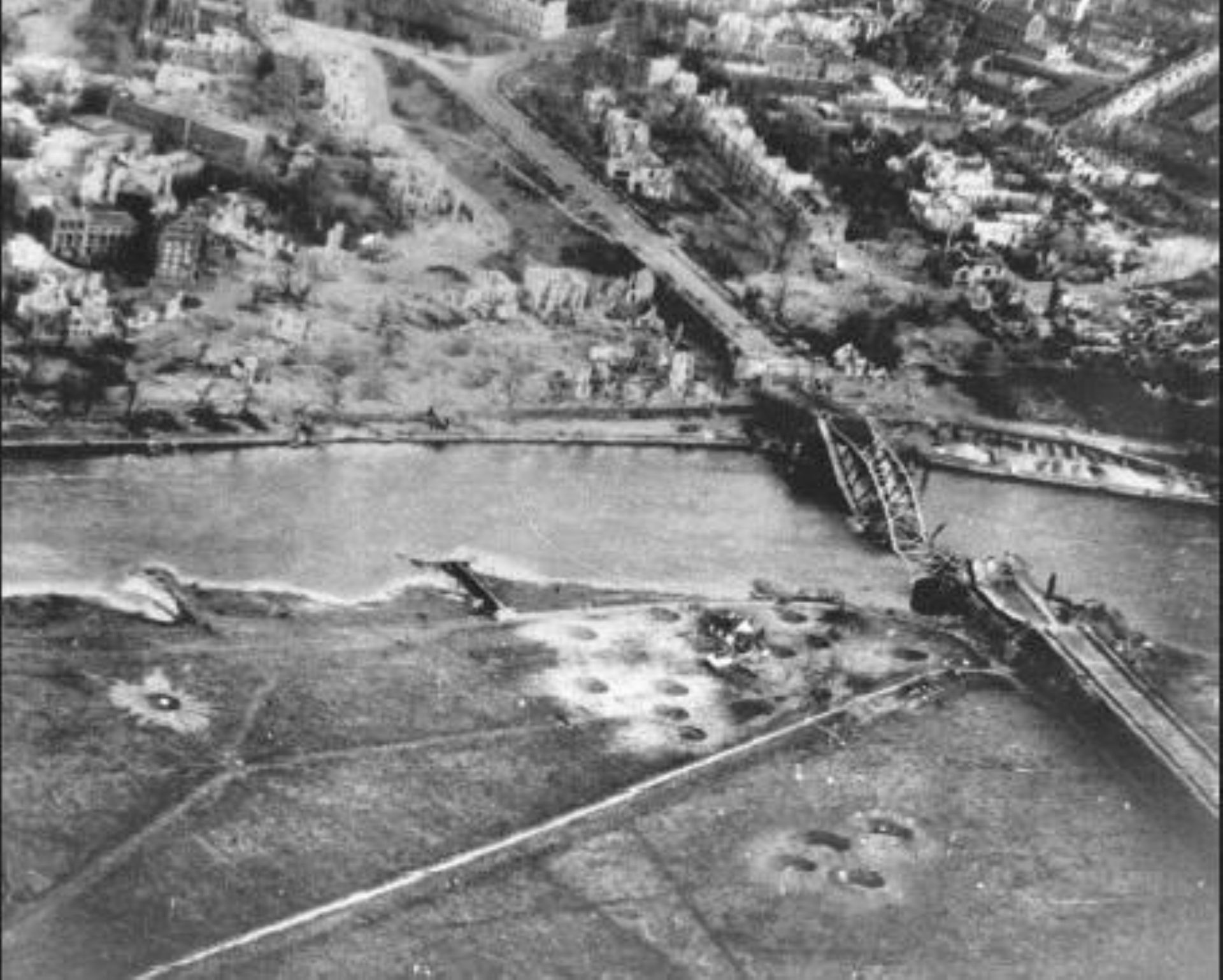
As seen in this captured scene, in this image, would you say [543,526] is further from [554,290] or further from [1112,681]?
[1112,681]

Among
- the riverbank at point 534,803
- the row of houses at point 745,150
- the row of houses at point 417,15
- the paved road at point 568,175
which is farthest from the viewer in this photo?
the row of houses at point 745,150

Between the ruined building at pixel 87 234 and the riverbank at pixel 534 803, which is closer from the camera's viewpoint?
the riverbank at pixel 534 803

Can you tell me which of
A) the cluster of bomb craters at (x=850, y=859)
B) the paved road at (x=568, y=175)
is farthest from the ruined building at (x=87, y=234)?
the cluster of bomb craters at (x=850, y=859)

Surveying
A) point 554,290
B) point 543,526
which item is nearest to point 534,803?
point 543,526

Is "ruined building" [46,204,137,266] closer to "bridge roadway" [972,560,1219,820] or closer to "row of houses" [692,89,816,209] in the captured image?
"row of houses" [692,89,816,209]

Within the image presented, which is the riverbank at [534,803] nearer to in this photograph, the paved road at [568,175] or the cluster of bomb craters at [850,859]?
Result: the cluster of bomb craters at [850,859]

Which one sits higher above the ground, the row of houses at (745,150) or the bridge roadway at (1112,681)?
the row of houses at (745,150)

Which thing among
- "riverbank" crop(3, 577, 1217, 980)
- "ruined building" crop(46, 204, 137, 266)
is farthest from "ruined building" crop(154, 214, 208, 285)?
"riverbank" crop(3, 577, 1217, 980)
